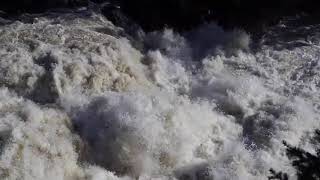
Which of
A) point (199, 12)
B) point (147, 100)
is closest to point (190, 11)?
point (199, 12)

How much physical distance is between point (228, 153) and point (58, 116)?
3633 mm

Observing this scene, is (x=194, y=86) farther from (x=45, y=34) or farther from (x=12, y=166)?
(x=12, y=166)

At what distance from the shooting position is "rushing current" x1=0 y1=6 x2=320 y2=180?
11.6 meters

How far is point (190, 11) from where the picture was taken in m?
16.8

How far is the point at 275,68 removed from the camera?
49.4 ft

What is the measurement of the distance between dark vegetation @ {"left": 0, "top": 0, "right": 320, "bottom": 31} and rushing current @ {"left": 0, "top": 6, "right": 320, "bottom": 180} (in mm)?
506

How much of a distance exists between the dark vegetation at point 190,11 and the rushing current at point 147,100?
19.9 inches

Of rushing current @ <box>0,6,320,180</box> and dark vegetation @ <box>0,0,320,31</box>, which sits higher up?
dark vegetation @ <box>0,0,320,31</box>

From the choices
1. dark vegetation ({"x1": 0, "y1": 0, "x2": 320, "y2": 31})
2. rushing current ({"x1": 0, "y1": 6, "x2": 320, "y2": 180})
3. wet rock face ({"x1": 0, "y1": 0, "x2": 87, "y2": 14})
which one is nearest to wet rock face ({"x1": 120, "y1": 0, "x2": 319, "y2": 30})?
dark vegetation ({"x1": 0, "y1": 0, "x2": 320, "y2": 31})

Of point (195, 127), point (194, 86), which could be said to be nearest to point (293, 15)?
point (194, 86)

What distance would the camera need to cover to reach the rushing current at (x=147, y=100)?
1159 centimetres

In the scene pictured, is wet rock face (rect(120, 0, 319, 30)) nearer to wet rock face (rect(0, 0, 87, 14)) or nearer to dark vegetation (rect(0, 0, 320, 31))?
dark vegetation (rect(0, 0, 320, 31))

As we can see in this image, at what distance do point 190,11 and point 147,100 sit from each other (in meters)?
4.84

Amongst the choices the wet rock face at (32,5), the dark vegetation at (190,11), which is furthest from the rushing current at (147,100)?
the wet rock face at (32,5)
